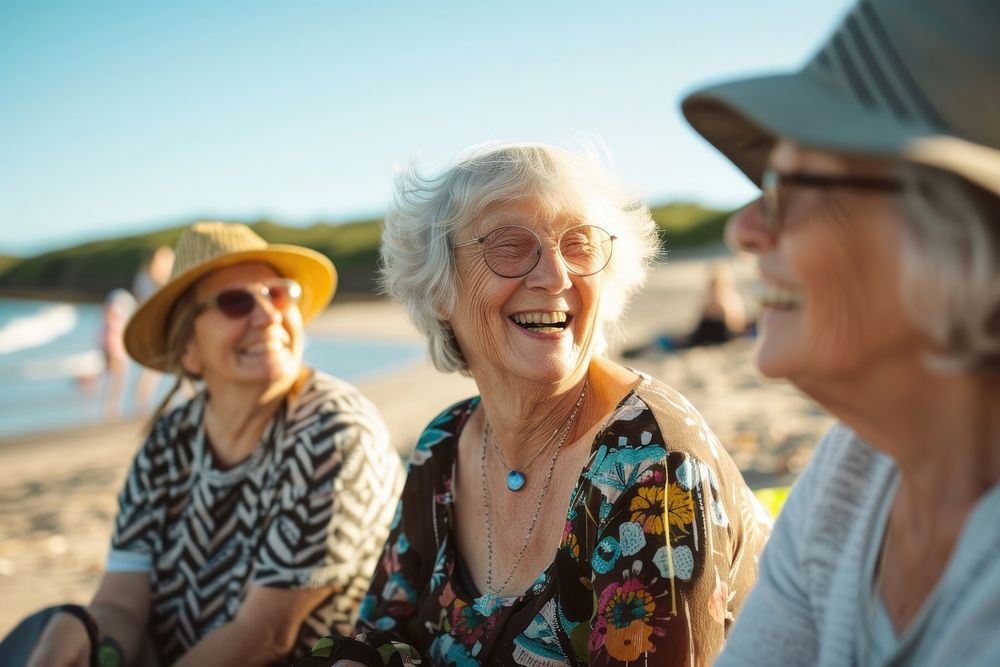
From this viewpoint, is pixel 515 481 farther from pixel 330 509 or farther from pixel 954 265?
pixel 954 265

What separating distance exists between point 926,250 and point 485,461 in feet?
5.80

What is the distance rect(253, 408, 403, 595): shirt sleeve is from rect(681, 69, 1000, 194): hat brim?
2038 mm

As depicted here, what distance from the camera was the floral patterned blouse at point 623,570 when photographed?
2.00m

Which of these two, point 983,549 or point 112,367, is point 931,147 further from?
point 112,367

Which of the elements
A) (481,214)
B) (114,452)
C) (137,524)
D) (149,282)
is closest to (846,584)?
(481,214)

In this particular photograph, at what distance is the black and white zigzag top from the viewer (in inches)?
122

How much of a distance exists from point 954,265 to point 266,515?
2605 mm

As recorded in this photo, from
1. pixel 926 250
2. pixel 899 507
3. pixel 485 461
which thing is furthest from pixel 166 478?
pixel 926 250

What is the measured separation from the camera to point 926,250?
1.20 metres

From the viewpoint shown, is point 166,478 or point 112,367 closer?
point 166,478

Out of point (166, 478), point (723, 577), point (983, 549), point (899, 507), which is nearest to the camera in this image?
point (983, 549)

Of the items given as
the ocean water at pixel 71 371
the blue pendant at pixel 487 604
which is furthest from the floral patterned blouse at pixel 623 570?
the ocean water at pixel 71 371

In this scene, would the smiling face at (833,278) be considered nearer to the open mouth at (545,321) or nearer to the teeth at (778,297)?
the teeth at (778,297)

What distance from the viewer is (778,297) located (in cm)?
142
